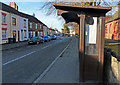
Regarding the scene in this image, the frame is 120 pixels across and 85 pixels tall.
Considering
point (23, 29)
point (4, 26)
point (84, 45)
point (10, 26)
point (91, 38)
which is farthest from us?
point (23, 29)

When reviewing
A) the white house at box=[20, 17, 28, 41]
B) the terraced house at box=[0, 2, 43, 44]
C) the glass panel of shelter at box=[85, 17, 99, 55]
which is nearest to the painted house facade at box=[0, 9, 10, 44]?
the terraced house at box=[0, 2, 43, 44]

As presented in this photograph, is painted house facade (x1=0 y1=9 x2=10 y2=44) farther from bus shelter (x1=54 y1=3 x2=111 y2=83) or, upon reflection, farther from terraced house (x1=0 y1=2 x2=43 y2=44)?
bus shelter (x1=54 y1=3 x2=111 y2=83)

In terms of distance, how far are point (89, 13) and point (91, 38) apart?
4.22 feet

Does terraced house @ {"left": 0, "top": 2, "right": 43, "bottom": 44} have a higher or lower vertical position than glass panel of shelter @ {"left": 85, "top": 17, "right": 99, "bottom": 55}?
higher

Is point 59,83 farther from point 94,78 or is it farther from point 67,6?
point 67,6

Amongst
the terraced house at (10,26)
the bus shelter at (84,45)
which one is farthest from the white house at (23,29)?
the bus shelter at (84,45)

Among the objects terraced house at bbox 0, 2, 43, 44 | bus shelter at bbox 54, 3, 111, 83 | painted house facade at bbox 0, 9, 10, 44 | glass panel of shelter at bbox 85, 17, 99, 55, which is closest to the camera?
bus shelter at bbox 54, 3, 111, 83

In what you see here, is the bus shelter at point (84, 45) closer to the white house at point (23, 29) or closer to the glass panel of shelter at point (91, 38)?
the glass panel of shelter at point (91, 38)

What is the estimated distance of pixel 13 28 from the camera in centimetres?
2341

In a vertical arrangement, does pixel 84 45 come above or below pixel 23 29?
below

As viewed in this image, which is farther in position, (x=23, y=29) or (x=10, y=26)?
(x=23, y=29)

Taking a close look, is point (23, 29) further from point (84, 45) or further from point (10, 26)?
point (84, 45)

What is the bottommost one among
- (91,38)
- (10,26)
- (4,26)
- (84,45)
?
(84,45)

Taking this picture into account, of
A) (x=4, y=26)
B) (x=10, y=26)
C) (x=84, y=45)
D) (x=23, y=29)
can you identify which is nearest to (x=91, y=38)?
(x=84, y=45)
